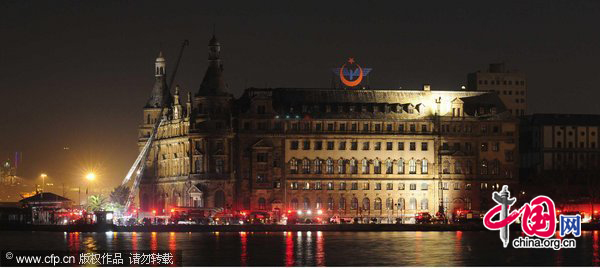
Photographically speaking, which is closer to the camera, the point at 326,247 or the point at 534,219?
the point at 534,219

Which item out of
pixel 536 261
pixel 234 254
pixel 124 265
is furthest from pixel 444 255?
pixel 124 265

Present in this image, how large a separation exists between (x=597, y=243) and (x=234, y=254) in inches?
1714

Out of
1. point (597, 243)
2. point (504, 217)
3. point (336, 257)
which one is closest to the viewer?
point (504, 217)

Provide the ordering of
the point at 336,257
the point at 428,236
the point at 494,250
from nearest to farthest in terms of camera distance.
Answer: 1. the point at 336,257
2. the point at 494,250
3. the point at 428,236

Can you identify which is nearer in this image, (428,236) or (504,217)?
(504,217)

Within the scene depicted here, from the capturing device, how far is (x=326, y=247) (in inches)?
6506

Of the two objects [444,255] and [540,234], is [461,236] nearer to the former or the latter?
[444,255]

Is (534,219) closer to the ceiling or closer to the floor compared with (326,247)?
closer to the ceiling

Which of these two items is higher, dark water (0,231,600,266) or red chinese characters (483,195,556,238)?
red chinese characters (483,195,556,238)

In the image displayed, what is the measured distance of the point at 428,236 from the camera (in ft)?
625

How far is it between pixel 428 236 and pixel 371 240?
12816mm

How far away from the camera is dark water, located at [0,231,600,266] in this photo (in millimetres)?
145438

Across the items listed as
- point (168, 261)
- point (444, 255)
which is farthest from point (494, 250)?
point (168, 261)

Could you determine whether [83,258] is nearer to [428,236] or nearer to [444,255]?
[444,255]
